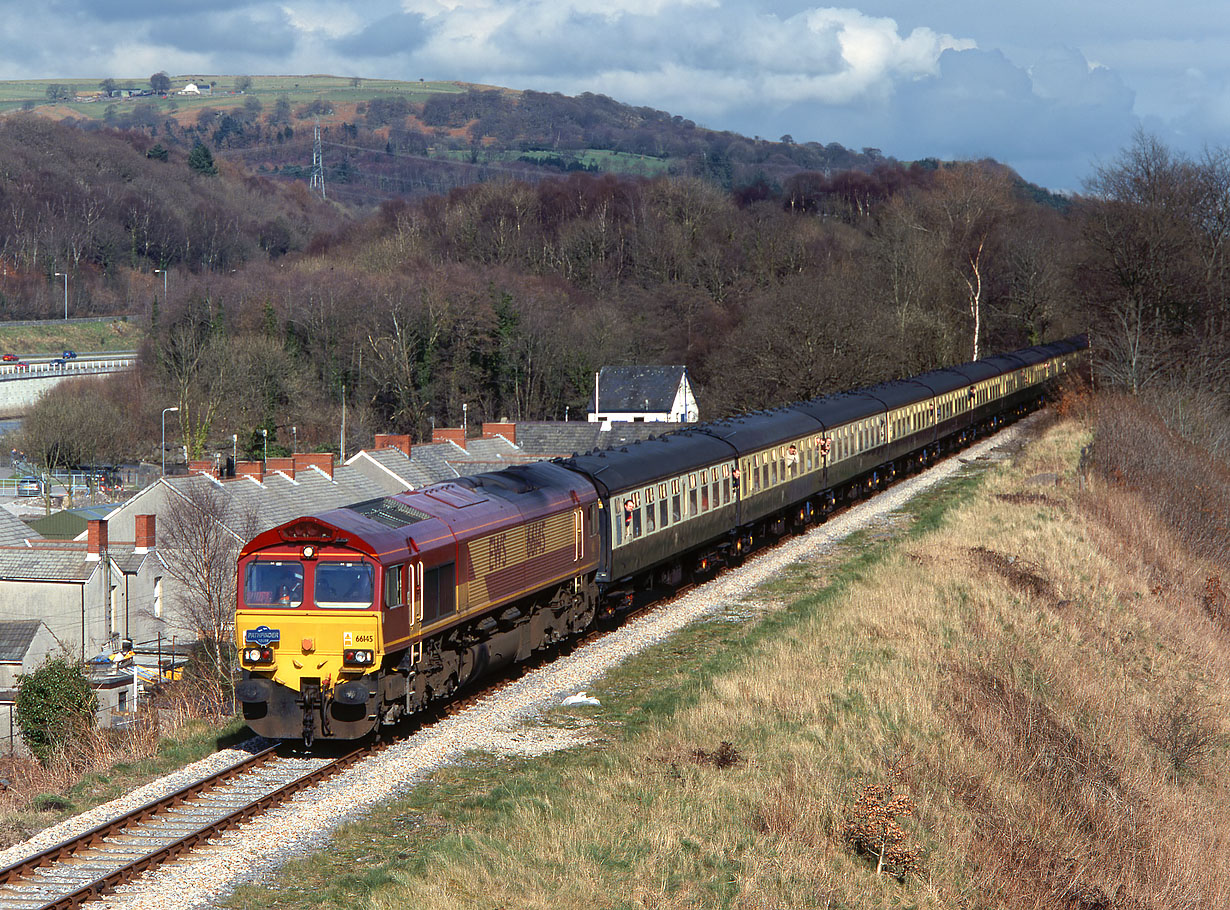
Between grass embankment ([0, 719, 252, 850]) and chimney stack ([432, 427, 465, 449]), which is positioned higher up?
grass embankment ([0, 719, 252, 850])

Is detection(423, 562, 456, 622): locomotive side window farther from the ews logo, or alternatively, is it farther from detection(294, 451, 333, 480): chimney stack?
detection(294, 451, 333, 480): chimney stack

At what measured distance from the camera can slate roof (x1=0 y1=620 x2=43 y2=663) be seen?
162 feet

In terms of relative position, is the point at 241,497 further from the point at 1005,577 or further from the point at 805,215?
the point at 805,215

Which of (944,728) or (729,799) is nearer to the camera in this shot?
(729,799)

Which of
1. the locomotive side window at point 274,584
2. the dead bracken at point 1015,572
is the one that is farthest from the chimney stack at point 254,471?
the locomotive side window at point 274,584

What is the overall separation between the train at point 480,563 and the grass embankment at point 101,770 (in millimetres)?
1509

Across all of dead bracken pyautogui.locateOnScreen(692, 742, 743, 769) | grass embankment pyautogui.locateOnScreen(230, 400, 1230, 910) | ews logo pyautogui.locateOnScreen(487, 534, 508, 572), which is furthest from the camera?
ews logo pyautogui.locateOnScreen(487, 534, 508, 572)

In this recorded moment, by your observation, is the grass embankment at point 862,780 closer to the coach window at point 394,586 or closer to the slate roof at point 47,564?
the coach window at point 394,586

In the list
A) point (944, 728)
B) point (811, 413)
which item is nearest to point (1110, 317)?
point (811, 413)

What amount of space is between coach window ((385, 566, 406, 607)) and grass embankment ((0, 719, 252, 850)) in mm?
3266

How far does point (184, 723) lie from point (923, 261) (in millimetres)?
83695

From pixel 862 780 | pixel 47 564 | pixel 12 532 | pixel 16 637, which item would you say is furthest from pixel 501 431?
pixel 862 780

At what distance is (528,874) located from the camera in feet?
43.7

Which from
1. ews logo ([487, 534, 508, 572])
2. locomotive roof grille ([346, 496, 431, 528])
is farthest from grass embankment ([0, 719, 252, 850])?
ews logo ([487, 534, 508, 572])
